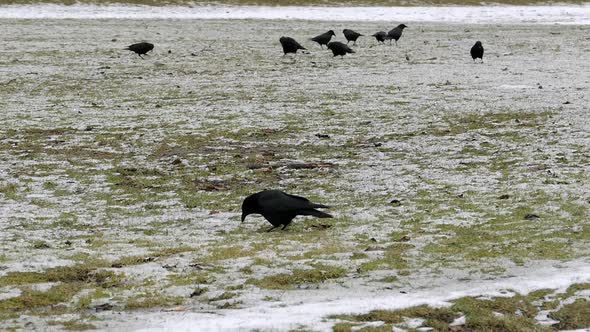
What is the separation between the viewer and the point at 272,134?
16.0m

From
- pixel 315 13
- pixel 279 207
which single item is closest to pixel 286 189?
pixel 279 207

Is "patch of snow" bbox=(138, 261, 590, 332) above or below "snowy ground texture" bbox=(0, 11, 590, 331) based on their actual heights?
above

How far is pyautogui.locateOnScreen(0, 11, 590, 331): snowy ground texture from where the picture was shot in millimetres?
7219

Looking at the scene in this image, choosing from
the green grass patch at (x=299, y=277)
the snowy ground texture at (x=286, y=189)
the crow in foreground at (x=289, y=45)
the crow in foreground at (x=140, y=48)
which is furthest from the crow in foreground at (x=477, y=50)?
the green grass patch at (x=299, y=277)

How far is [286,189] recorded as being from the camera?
11742 mm

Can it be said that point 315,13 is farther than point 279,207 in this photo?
Yes

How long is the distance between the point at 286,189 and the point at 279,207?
90.0 inches

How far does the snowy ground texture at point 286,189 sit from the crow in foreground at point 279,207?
21cm

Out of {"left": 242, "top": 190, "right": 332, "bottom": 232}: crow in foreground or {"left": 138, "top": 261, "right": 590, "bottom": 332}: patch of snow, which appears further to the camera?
{"left": 242, "top": 190, "right": 332, "bottom": 232}: crow in foreground

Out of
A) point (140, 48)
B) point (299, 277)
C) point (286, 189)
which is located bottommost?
point (140, 48)

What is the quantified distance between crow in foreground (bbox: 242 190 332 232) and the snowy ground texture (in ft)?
0.68

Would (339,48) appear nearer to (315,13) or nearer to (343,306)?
(343,306)

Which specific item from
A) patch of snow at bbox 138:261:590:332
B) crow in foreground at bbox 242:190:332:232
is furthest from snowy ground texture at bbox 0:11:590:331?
crow in foreground at bbox 242:190:332:232

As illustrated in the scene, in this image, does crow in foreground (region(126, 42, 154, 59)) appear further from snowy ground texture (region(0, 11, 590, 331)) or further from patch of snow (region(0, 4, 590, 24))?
patch of snow (region(0, 4, 590, 24))
